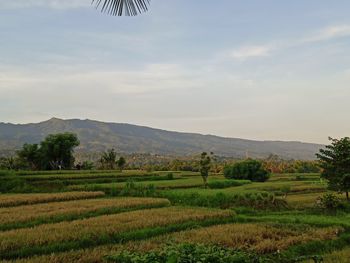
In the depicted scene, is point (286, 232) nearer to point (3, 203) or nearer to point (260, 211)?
point (260, 211)

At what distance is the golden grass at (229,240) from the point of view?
12.2 meters

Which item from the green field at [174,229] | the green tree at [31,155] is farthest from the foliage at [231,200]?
the green tree at [31,155]

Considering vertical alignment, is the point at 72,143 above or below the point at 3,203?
above

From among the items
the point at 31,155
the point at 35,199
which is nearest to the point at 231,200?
the point at 35,199

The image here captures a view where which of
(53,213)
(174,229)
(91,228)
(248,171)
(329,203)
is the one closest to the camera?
(91,228)

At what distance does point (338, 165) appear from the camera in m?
30.3

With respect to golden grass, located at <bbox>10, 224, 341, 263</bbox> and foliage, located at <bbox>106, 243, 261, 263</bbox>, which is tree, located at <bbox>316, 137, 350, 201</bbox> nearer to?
golden grass, located at <bbox>10, 224, 341, 263</bbox>

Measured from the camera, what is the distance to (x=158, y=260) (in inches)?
328

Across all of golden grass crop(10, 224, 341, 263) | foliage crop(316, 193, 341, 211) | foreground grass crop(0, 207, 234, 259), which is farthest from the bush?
golden grass crop(10, 224, 341, 263)

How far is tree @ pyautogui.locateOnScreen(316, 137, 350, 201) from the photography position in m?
29.8

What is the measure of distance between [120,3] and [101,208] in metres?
22.9

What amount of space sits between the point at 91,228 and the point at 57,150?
57306 mm

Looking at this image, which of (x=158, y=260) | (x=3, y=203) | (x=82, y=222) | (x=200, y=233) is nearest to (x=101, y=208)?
(x=82, y=222)

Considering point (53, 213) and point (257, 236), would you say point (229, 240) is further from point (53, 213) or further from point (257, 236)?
point (53, 213)
